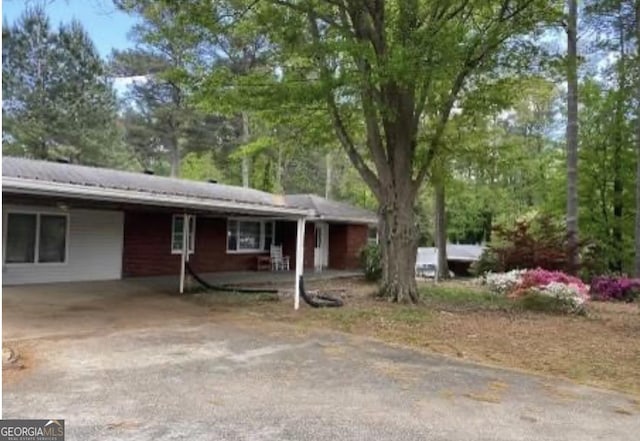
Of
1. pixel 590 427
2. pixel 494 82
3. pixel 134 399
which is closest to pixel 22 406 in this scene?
pixel 134 399

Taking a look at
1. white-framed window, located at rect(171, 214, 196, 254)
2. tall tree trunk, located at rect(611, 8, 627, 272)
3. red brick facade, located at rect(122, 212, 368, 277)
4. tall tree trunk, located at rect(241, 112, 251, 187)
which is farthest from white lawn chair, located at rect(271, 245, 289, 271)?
tall tree trunk, located at rect(611, 8, 627, 272)

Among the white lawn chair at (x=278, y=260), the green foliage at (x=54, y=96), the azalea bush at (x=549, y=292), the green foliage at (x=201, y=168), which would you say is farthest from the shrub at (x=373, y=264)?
the green foliage at (x=201, y=168)

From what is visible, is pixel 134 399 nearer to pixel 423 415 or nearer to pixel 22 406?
pixel 22 406

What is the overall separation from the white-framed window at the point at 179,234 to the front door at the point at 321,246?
19.2 ft

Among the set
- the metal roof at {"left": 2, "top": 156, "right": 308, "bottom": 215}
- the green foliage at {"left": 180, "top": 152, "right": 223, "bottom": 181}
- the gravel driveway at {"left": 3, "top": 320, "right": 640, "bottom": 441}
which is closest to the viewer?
the gravel driveway at {"left": 3, "top": 320, "right": 640, "bottom": 441}

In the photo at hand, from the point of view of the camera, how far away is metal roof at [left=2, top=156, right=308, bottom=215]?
371 inches

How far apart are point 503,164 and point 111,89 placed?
21.4 metres

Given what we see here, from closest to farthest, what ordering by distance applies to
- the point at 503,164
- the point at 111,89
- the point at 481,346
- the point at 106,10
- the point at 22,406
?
the point at 22,406 < the point at 481,346 < the point at 106,10 < the point at 503,164 < the point at 111,89

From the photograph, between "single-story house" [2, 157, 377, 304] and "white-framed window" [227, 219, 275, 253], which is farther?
"white-framed window" [227, 219, 275, 253]

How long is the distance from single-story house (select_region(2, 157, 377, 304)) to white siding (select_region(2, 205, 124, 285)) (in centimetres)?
3

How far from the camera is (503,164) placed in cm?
1862

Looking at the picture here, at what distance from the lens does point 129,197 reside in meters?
10.6

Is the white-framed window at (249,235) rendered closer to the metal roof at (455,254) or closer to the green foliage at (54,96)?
the metal roof at (455,254)

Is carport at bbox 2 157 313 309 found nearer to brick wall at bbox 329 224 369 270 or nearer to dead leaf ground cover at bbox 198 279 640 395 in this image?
dead leaf ground cover at bbox 198 279 640 395
